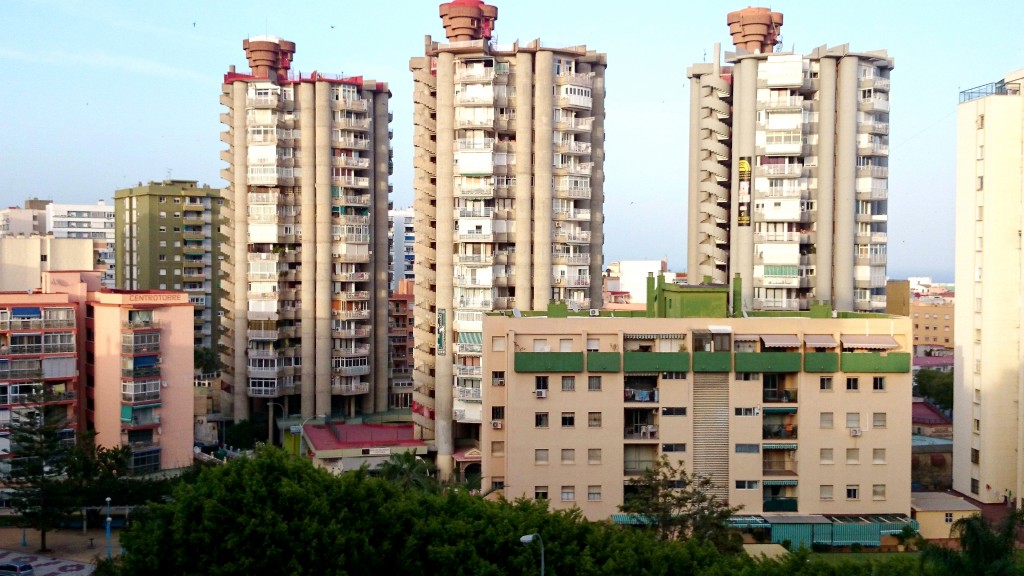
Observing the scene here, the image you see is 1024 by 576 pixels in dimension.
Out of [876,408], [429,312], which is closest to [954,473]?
[876,408]

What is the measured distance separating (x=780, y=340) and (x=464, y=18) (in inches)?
1233

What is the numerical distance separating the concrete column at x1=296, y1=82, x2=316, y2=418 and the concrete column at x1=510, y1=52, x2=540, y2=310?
18.9 metres

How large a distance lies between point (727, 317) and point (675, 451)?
7221 mm

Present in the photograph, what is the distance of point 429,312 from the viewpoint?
238 feet

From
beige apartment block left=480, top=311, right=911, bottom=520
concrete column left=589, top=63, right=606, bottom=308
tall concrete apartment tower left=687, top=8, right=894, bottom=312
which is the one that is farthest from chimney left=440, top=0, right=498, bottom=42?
beige apartment block left=480, top=311, right=911, bottom=520

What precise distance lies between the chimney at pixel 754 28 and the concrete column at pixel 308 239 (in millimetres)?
30786

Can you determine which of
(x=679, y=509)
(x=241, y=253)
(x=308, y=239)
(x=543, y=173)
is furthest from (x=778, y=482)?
(x=241, y=253)

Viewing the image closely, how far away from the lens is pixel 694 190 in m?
81.6

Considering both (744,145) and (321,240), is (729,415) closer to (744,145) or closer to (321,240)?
(744,145)

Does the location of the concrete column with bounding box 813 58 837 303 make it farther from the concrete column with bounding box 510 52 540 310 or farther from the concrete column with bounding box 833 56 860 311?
the concrete column with bounding box 510 52 540 310

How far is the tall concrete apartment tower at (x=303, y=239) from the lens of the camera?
81688 mm

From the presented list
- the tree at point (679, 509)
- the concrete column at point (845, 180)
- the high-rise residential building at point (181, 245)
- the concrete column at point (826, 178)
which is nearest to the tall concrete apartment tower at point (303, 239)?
the concrete column at point (826, 178)

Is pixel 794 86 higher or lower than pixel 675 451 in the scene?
higher

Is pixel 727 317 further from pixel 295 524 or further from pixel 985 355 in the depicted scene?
pixel 295 524
